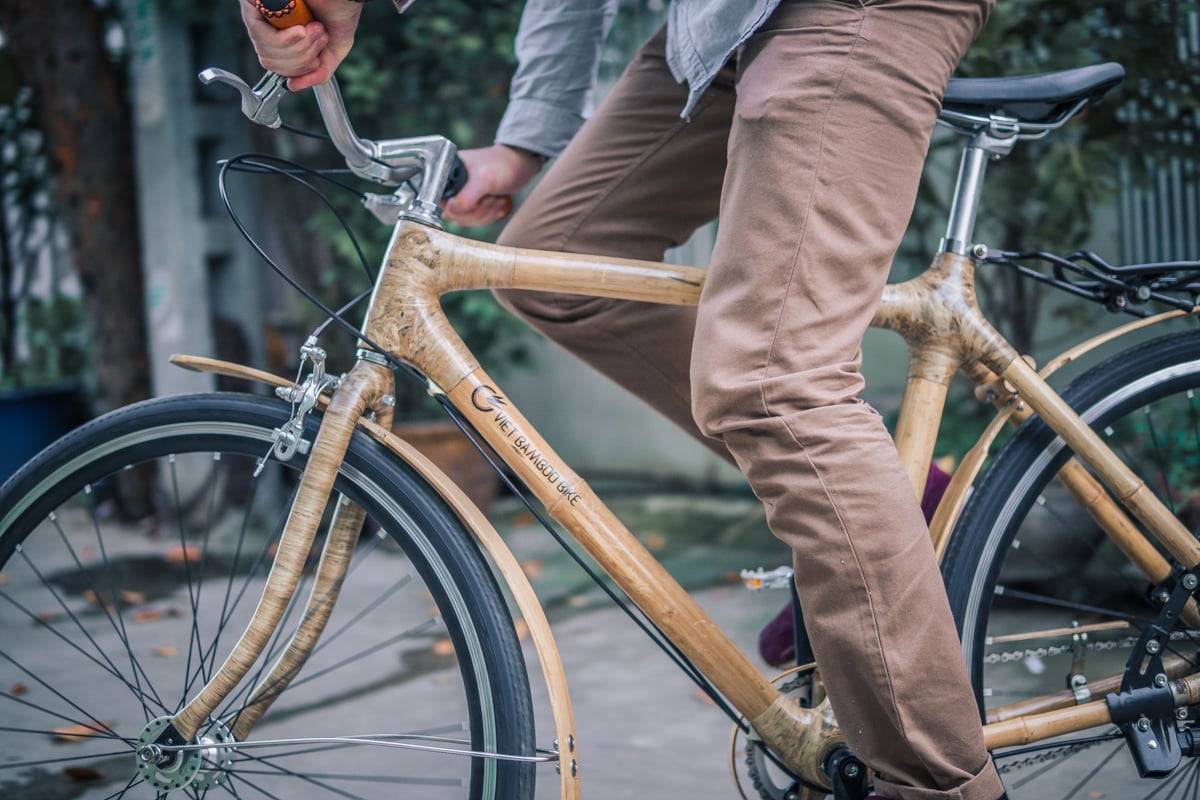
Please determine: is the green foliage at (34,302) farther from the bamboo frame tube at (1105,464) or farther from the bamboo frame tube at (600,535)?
the bamboo frame tube at (1105,464)

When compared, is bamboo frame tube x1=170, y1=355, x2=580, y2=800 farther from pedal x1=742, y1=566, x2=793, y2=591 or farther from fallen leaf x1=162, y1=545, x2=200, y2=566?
fallen leaf x1=162, y1=545, x2=200, y2=566

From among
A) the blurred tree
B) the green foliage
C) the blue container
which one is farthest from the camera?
the green foliage

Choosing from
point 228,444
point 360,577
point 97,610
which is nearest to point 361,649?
point 360,577

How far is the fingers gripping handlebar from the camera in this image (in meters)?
1.37

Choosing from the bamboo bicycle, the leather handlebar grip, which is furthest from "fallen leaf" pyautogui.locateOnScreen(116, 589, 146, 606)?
the leather handlebar grip

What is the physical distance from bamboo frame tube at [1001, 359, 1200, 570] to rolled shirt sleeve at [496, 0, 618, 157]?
0.77 meters

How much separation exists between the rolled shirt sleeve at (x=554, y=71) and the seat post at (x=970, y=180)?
57 centimetres

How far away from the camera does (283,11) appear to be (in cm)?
125

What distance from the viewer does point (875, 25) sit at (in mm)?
1325

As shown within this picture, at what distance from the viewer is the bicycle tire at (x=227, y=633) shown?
1.46 meters

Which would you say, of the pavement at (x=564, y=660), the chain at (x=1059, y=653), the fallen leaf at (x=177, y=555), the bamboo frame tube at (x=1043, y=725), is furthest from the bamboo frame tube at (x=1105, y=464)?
the fallen leaf at (x=177, y=555)

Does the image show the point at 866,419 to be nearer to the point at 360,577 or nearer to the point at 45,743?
the point at 45,743

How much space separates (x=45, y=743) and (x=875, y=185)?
2.04 meters

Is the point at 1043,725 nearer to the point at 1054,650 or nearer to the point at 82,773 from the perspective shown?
the point at 1054,650
